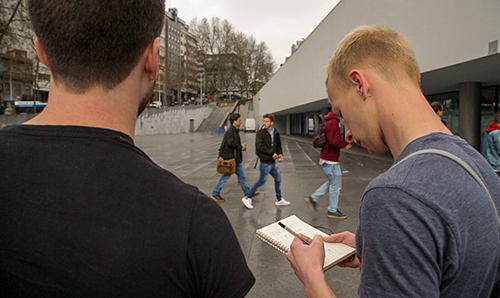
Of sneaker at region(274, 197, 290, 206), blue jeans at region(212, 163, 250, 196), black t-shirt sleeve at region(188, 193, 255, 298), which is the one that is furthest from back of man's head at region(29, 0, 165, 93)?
blue jeans at region(212, 163, 250, 196)

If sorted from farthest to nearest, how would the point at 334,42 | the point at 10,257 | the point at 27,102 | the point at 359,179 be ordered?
the point at 27,102
the point at 334,42
the point at 359,179
the point at 10,257

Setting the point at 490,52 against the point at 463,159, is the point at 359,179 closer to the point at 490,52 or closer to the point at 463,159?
the point at 490,52

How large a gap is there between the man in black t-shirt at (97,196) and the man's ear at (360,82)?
2.35ft

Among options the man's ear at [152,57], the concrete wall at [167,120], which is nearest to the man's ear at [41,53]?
the man's ear at [152,57]

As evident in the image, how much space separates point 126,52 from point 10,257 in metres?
0.57

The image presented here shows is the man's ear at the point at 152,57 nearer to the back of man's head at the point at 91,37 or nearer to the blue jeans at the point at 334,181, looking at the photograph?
the back of man's head at the point at 91,37

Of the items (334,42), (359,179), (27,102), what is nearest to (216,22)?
(27,102)

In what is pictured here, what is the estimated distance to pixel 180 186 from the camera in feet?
2.49

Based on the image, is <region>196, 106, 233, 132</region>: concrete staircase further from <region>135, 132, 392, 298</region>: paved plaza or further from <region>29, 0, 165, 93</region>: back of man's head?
<region>29, 0, 165, 93</region>: back of man's head

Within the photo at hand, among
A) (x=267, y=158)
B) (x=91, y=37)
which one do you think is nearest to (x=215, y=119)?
(x=267, y=158)

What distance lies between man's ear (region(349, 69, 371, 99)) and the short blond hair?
3 centimetres

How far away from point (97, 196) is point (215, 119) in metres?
50.5

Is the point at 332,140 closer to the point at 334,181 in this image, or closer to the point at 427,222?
the point at 334,181

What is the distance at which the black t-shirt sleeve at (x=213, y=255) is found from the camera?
706 millimetres
